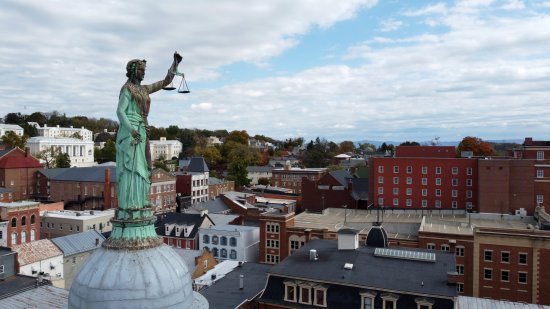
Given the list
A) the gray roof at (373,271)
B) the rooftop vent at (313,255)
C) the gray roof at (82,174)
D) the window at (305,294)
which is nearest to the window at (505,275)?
the gray roof at (373,271)

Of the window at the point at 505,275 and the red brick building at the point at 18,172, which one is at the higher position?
the red brick building at the point at 18,172

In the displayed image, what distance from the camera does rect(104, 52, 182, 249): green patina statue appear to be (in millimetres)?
6934

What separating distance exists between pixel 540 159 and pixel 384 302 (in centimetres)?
4593

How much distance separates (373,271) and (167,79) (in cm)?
2471

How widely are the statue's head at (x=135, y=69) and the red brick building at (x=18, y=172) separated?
285ft

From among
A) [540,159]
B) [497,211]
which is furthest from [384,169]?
[540,159]

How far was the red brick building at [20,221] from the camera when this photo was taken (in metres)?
49.8

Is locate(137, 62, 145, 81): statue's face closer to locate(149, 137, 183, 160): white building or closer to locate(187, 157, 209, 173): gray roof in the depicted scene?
locate(187, 157, 209, 173): gray roof

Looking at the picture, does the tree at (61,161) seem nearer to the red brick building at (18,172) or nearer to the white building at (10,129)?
the red brick building at (18,172)

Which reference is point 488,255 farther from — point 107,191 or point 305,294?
point 107,191

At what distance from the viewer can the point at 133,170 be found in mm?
7121

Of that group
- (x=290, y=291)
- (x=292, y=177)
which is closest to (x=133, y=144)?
(x=290, y=291)

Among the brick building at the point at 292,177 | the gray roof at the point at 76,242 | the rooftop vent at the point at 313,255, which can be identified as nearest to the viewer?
the rooftop vent at the point at 313,255

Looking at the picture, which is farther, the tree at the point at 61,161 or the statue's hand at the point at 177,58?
the tree at the point at 61,161
